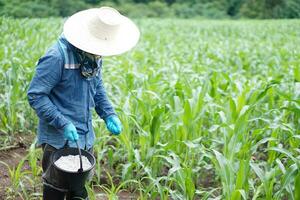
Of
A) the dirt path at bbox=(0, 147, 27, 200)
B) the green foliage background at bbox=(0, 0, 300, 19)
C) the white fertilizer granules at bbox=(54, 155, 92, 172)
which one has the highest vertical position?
the white fertilizer granules at bbox=(54, 155, 92, 172)

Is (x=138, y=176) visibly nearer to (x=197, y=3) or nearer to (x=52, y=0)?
(x=52, y=0)

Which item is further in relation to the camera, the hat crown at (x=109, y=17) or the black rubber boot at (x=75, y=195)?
the black rubber boot at (x=75, y=195)

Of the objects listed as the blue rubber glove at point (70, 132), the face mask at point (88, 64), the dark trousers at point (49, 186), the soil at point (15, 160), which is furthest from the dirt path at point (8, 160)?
the face mask at point (88, 64)

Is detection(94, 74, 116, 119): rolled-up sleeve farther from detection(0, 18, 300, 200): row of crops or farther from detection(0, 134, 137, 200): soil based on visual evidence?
detection(0, 134, 137, 200): soil

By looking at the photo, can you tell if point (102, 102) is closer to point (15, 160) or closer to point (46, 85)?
point (46, 85)

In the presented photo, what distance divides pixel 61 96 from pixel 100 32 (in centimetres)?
41

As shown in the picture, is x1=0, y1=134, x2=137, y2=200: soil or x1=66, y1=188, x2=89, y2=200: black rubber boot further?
x1=0, y1=134, x2=137, y2=200: soil

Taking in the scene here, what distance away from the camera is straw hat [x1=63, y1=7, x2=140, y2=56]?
2152 mm

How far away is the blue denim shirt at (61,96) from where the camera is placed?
7.07 feet

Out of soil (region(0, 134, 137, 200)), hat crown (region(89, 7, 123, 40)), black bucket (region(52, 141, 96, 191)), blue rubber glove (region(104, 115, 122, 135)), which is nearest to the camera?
black bucket (region(52, 141, 96, 191))

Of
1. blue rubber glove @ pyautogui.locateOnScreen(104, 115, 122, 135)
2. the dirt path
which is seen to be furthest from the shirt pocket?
the dirt path

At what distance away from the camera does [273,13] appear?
41.9m

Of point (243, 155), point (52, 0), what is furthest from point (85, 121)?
point (52, 0)

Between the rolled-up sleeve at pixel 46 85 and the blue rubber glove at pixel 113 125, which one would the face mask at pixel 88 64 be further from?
the blue rubber glove at pixel 113 125
